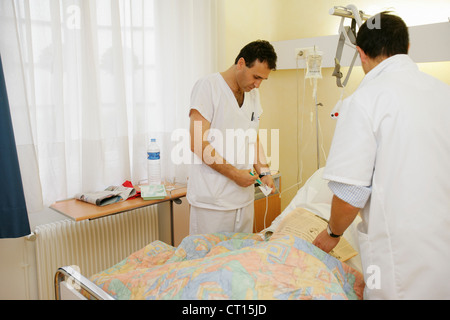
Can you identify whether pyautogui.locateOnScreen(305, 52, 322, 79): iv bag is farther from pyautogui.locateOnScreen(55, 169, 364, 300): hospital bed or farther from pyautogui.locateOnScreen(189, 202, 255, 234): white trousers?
pyautogui.locateOnScreen(55, 169, 364, 300): hospital bed

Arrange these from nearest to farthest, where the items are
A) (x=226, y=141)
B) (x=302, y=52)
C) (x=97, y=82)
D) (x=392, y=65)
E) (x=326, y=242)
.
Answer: (x=392, y=65) < (x=326, y=242) < (x=226, y=141) < (x=97, y=82) < (x=302, y=52)

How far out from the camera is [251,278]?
126 centimetres

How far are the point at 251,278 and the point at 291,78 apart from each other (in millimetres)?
2768

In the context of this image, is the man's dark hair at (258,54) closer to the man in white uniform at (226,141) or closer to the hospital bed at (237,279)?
the man in white uniform at (226,141)

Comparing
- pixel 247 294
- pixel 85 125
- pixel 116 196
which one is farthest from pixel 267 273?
pixel 85 125

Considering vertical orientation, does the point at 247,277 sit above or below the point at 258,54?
below

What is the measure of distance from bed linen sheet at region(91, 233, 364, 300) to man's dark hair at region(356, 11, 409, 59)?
0.78 metres

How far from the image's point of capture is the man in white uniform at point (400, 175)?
1.27 m

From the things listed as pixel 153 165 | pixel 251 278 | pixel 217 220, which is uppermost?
pixel 153 165

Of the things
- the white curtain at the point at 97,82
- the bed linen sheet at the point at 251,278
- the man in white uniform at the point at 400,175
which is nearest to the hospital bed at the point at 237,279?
the bed linen sheet at the point at 251,278

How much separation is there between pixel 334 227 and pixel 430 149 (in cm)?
44

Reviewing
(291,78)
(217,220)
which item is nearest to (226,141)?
(217,220)

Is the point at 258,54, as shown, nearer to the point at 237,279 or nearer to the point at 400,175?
the point at 400,175

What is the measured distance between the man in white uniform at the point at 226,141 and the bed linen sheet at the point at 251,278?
64 centimetres
